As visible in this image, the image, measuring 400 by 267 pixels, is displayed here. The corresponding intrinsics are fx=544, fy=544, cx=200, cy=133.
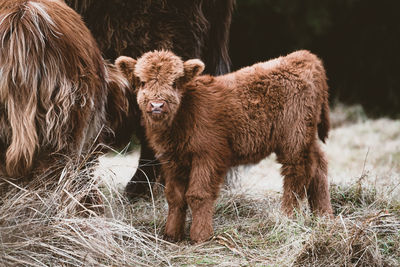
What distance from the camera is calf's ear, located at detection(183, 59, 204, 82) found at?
2.90m

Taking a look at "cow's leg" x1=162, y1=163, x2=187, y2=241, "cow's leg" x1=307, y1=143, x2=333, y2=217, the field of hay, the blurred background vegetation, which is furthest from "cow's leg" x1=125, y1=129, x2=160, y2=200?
the blurred background vegetation

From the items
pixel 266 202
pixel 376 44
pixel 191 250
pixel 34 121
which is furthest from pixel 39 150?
pixel 376 44

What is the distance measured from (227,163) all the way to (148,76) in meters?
0.66

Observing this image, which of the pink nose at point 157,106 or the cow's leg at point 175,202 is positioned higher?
the pink nose at point 157,106

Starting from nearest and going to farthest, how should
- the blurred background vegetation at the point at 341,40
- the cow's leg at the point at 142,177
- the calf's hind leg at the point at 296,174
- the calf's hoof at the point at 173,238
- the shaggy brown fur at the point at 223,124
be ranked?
the shaggy brown fur at the point at 223,124 < the calf's hoof at the point at 173,238 < the calf's hind leg at the point at 296,174 < the cow's leg at the point at 142,177 < the blurred background vegetation at the point at 341,40

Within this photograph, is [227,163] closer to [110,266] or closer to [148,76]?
[148,76]

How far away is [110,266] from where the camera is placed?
2402mm

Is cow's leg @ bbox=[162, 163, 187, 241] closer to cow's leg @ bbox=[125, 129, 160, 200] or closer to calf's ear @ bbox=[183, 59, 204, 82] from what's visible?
calf's ear @ bbox=[183, 59, 204, 82]

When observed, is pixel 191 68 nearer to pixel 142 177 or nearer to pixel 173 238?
pixel 173 238

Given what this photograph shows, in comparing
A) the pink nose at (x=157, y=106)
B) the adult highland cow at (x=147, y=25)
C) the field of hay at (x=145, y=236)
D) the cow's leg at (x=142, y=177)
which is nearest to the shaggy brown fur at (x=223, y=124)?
the pink nose at (x=157, y=106)

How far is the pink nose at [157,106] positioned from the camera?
273cm

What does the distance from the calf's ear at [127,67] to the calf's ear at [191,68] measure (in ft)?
0.90

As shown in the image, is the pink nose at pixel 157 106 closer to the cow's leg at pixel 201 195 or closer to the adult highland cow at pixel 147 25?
the cow's leg at pixel 201 195

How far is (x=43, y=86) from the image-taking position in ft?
8.52
